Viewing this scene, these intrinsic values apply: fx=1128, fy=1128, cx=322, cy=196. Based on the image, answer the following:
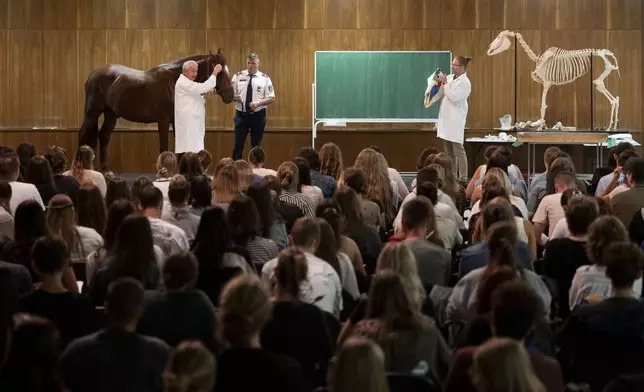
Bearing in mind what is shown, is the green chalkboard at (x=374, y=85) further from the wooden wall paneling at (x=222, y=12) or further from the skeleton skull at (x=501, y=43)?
the wooden wall paneling at (x=222, y=12)

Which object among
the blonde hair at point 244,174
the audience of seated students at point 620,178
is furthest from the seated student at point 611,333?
the blonde hair at point 244,174

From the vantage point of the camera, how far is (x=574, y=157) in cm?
1603

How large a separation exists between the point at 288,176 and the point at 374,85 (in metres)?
8.46

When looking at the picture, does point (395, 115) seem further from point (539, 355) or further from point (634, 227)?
point (539, 355)

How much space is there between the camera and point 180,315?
14.1ft

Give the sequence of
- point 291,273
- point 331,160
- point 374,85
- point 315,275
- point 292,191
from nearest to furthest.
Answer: point 291,273 → point 315,275 → point 292,191 → point 331,160 → point 374,85

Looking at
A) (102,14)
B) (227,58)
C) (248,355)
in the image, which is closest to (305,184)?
(248,355)

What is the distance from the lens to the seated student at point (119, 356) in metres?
3.66

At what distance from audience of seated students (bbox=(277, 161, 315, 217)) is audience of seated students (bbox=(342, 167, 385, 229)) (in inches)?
12.5

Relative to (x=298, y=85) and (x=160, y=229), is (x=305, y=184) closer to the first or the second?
(x=160, y=229)

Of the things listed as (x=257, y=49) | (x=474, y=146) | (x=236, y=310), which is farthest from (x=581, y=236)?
(x=257, y=49)

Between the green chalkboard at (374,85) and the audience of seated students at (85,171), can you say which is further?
the green chalkboard at (374,85)

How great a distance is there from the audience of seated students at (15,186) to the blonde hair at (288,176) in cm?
166

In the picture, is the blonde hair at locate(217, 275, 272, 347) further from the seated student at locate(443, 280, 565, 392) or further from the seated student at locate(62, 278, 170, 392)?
the seated student at locate(443, 280, 565, 392)
